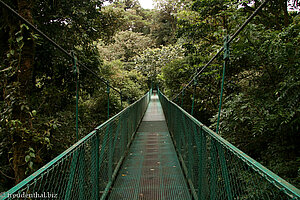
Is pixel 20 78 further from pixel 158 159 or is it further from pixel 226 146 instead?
pixel 226 146

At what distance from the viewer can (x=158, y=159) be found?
3.85 m

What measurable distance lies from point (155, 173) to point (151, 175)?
10 cm

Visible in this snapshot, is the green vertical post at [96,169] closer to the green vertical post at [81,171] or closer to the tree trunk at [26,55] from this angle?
the green vertical post at [81,171]

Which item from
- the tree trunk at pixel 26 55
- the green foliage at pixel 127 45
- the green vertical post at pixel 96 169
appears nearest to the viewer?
the green vertical post at pixel 96 169

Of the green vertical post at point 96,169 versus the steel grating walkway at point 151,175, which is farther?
the steel grating walkway at point 151,175

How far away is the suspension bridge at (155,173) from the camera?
3.30ft

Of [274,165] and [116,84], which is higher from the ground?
[116,84]

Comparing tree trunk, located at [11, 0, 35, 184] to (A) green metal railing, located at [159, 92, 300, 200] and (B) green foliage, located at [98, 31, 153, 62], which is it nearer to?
(A) green metal railing, located at [159, 92, 300, 200]

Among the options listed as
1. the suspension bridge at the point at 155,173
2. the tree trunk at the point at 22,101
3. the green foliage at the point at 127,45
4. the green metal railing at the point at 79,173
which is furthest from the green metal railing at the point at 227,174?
the green foliage at the point at 127,45

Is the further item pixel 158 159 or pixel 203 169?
pixel 158 159

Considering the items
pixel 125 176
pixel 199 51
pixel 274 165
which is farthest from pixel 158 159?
pixel 199 51

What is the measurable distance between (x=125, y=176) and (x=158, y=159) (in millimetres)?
930

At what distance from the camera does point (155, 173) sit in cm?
321

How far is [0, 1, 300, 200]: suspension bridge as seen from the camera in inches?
39.6
